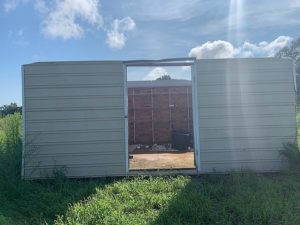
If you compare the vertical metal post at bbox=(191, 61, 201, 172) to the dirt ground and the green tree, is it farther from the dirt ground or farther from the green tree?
the green tree

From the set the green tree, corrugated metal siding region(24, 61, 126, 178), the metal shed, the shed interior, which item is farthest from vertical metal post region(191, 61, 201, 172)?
the green tree

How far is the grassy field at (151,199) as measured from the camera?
4629 mm

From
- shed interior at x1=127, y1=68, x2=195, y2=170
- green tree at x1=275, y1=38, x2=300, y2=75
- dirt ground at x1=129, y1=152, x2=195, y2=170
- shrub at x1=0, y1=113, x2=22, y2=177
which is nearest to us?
shrub at x1=0, y1=113, x2=22, y2=177

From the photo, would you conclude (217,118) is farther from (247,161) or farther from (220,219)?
(220,219)

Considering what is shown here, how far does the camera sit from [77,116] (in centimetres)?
713

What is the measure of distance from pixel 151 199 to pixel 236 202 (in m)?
1.26

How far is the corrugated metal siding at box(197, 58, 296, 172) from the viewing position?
23.7ft

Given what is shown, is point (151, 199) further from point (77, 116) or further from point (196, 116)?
point (77, 116)

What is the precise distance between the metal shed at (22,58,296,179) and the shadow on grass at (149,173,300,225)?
97 centimetres

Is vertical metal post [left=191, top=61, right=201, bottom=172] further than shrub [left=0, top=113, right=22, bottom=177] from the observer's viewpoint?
Yes

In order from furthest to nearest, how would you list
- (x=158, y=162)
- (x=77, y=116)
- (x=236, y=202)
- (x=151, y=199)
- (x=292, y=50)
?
(x=292, y=50), (x=158, y=162), (x=77, y=116), (x=151, y=199), (x=236, y=202)

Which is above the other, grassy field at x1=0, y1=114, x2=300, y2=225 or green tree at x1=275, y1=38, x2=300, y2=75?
green tree at x1=275, y1=38, x2=300, y2=75

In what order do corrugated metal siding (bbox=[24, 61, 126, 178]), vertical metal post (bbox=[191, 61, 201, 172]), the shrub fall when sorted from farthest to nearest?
vertical metal post (bbox=[191, 61, 201, 172]) → corrugated metal siding (bbox=[24, 61, 126, 178]) → the shrub

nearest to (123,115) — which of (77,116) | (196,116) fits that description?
(77,116)
